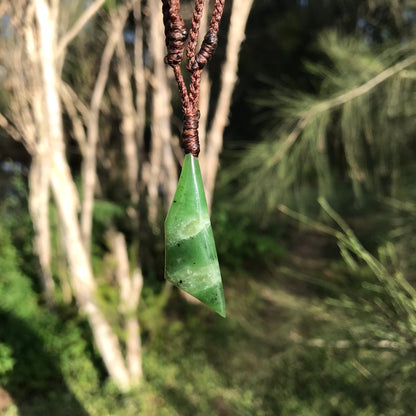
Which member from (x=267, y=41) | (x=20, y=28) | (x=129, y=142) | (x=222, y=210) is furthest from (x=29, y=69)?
(x=267, y=41)

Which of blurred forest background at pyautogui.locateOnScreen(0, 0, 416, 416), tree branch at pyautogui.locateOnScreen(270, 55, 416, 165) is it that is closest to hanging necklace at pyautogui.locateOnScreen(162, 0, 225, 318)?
blurred forest background at pyautogui.locateOnScreen(0, 0, 416, 416)

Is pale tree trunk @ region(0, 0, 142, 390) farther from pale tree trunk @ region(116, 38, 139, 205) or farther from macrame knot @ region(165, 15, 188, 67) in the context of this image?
macrame knot @ region(165, 15, 188, 67)

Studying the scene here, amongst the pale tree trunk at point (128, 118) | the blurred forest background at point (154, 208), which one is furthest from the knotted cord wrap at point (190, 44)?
the pale tree trunk at point (128, 118)

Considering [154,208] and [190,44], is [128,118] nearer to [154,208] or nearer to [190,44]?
[154,208]

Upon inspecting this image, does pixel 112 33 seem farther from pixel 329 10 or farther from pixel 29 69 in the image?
pixel 329 10

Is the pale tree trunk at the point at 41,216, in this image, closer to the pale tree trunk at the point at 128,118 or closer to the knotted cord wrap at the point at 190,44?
the pale tree trunk at the point at 128,118

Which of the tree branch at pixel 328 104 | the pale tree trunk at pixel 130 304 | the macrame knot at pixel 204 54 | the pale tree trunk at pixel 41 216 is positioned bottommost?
the pale tree trunk at pixel 130 304

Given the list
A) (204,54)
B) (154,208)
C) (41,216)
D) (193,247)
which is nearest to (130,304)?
(154,208)
